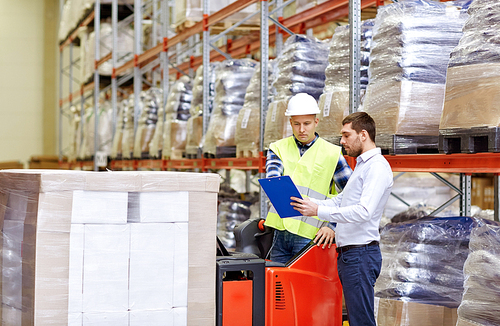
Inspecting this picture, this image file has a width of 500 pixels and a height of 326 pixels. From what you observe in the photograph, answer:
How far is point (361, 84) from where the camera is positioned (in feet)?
16.2

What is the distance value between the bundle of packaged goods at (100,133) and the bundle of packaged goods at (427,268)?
892 centimetres

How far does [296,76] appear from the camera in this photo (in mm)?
5637

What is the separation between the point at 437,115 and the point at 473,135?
0.73 metres

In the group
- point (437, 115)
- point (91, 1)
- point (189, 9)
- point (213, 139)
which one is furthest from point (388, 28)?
point (91, 1)

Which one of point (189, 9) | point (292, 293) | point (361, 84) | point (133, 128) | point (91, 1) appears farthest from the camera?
point (91, 1)

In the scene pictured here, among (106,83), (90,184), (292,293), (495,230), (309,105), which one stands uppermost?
(106,83)

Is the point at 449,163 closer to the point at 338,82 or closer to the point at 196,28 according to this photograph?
the point at 338,82

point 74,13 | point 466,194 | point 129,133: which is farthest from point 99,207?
point 74,13

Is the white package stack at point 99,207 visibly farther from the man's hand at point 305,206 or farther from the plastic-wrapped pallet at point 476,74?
the plastic-wrapped pallet at point 476,74

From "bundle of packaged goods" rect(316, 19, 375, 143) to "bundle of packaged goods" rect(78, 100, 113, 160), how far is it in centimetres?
799

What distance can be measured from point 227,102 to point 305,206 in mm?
3911

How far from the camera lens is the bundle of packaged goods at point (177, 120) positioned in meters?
8.59

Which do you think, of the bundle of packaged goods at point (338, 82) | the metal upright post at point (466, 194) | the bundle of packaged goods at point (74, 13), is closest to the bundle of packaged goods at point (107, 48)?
the bundle of packaged goods at point (74, 13)

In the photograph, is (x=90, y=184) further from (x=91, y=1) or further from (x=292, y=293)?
(x=91, y=1)
